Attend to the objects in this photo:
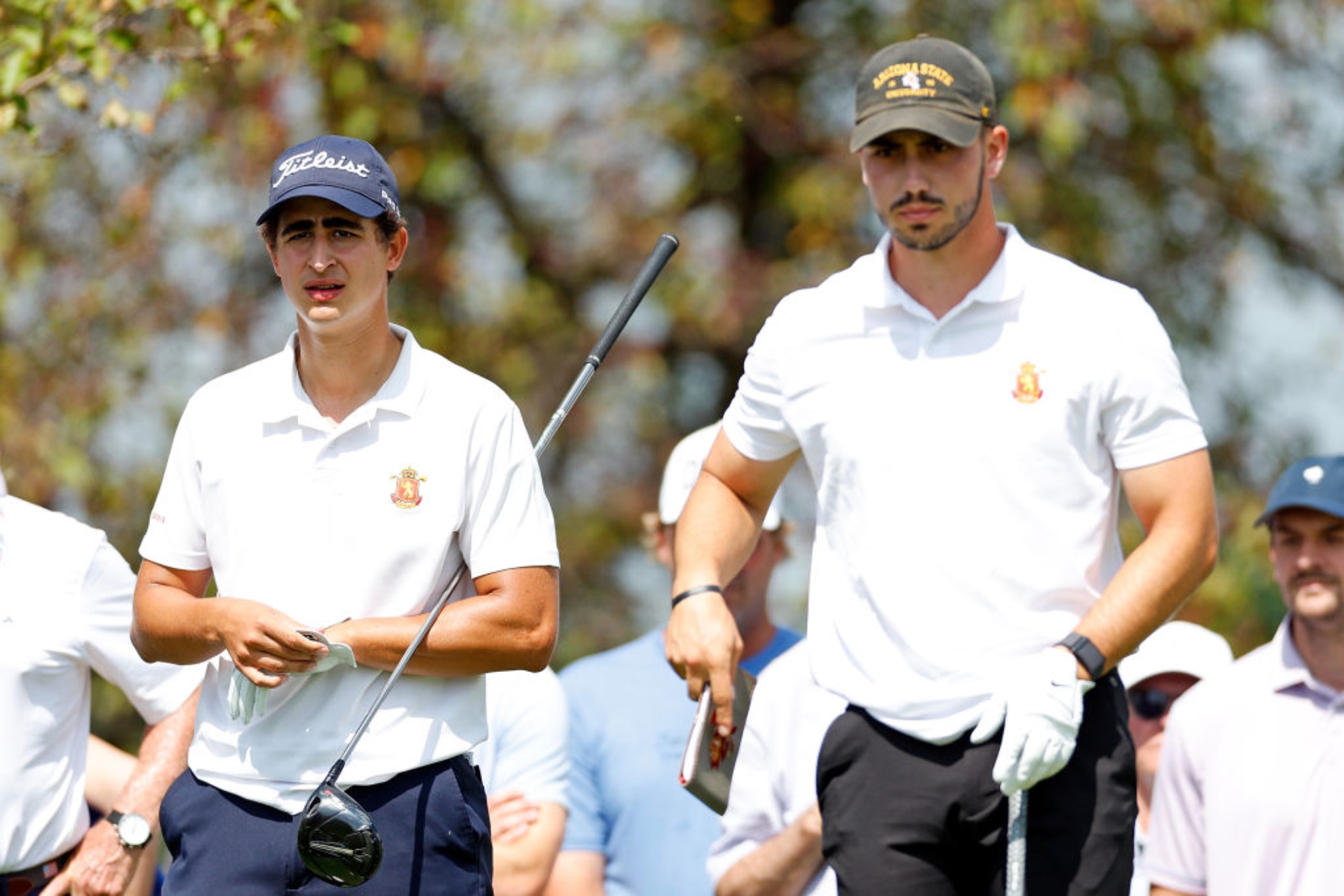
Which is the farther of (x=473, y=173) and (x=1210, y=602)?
(x=473, y=173)

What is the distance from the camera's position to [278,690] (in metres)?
4.27

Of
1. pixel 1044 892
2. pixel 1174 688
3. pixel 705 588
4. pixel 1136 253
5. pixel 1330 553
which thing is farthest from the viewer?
pixel 1136 253

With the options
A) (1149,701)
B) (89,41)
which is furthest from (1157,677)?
(89,41)

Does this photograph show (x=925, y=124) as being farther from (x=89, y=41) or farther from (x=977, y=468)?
(x=89, y=41)

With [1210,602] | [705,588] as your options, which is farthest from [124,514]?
[705,588]

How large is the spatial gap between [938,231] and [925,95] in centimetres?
29

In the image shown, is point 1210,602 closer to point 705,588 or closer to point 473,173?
point 473,173

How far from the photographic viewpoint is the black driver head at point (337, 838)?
4.02 metres

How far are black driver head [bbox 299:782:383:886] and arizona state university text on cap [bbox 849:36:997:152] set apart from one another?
1730 millimetres

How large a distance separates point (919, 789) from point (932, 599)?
386 millimetres

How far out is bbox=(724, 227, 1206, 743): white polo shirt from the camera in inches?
168

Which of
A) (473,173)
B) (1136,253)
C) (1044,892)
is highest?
(473,173)

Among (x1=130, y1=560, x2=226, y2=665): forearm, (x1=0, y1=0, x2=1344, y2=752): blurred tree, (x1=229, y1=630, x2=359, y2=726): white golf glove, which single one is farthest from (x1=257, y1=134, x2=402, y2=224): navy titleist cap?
(x1=0, y1=0, x2=1344, y2=752): blurred tree

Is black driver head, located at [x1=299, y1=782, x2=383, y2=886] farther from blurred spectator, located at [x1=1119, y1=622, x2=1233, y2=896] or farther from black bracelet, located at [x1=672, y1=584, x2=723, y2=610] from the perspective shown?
blurred spectator, located at [x1=1119, y1=622, x2=1233, y2=896]
